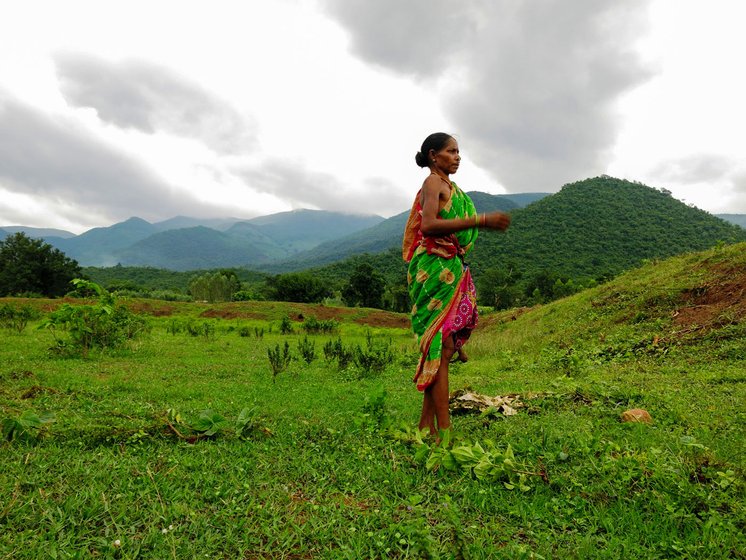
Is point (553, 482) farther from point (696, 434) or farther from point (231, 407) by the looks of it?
point (231, 407)

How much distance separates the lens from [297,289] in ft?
196

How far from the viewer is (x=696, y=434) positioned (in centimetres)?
303

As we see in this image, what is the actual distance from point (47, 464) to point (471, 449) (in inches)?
100

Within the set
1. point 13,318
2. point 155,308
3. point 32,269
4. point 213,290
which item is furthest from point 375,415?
point 213,290

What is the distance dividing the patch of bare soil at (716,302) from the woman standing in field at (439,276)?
577cm

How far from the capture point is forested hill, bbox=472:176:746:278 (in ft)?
189

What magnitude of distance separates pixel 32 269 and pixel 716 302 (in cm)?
6311

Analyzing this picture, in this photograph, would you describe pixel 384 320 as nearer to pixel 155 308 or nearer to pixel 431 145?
pixel 155 308

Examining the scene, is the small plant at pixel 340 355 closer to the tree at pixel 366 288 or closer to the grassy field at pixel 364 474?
the grassy field at pixel 364 474

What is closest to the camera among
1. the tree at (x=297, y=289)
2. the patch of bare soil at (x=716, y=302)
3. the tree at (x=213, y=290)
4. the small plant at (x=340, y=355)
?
the patch of bare soil at (x=716, y=302)

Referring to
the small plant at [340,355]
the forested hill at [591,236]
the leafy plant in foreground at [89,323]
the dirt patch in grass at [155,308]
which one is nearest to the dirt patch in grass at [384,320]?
the dirt patch in grass at [155,308]

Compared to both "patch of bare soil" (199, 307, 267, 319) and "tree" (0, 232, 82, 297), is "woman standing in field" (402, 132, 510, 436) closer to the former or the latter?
"patch of bare soil" (199, 307, 267, 319)

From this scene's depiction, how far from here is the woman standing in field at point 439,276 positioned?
3170 mm

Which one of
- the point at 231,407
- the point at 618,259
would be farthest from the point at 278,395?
the point at 618,259
